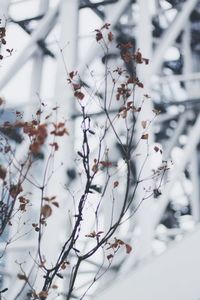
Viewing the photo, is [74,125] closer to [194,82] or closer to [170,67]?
[194,82]

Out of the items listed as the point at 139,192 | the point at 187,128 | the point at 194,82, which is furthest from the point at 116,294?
the point at 187,128

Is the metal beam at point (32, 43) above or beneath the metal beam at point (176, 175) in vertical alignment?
above

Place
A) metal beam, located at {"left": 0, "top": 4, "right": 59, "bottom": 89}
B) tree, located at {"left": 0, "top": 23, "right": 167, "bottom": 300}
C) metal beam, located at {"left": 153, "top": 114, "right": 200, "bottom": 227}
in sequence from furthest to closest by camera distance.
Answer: metal beam, located at {"left": 0, "top": 4, "right": 59, "bottom": 89} → metal beam, located at {"left": 153, "top": 114, "right": 200, "bottom": 227} → tree, located at {"left": 0, "top": 23, "right": 167, "bottom": 300}

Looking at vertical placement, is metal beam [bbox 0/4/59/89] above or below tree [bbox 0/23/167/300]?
above

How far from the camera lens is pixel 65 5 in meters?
5.89

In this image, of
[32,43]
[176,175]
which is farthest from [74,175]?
[32,43]

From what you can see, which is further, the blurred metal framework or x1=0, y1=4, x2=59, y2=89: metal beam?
x1=0, y1=4, x2=59, y2=89: metal beam

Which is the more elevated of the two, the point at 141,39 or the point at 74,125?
the point at 141,39

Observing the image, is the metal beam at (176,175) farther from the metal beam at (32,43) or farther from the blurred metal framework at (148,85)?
the metal beam at (32,43)

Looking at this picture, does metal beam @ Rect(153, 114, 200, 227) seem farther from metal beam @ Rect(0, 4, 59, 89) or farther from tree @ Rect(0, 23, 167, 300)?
metal beam @ Rect(0, 4, 59, 89)

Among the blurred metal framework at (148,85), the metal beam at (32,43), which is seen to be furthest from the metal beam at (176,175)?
the metal beam at (32,43)

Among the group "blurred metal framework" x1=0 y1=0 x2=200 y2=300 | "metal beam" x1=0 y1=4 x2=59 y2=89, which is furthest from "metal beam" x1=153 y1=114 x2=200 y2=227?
"metal beam" x1=0 y1=4 x2=59 y2=89

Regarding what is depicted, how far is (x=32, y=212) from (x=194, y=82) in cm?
293

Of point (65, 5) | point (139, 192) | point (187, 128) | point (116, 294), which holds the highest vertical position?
point (187, 128)
